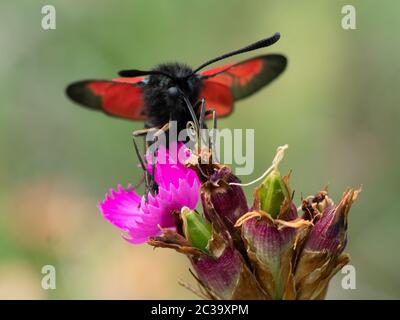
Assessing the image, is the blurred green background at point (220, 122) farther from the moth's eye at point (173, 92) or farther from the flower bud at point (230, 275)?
the flower bud at point (230, 275)

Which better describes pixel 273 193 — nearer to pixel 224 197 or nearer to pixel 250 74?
pixel 224 197

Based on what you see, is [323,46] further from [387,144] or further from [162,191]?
[162,191]

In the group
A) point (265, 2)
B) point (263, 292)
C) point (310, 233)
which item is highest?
point (265, 2)

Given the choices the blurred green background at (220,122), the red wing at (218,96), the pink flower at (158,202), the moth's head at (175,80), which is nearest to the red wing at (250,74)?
the red wing at (218,96)

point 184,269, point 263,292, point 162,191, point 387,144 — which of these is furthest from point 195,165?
point 387,144

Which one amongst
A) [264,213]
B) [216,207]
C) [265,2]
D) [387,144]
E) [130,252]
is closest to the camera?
[264,213]

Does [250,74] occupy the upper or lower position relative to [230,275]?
upper

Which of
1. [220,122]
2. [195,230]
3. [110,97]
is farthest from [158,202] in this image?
[220,122]
